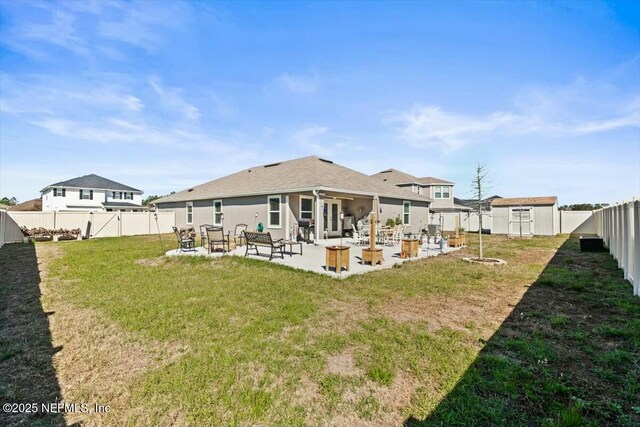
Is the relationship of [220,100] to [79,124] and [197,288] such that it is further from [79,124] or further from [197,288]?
[197,288]

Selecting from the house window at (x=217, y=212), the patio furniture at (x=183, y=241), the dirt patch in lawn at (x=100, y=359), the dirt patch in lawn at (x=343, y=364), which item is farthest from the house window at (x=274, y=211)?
the dirt patch in lawn at (x=343, y=364)

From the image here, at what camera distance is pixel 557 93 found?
36.4ft

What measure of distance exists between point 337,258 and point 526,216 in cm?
2048

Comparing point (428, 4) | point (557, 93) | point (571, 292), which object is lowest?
point (571, 292)

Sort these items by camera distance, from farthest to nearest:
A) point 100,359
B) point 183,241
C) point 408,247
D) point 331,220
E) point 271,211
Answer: point 331,220, point 271,211, point 183,241, point 408,247, point 100,359

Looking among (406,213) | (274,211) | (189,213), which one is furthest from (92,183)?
(406,213)

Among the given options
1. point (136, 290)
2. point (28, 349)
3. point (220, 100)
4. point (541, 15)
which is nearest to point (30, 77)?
point (220, 100)

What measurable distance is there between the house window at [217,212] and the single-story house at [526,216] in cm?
2051

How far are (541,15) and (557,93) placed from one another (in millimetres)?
3604

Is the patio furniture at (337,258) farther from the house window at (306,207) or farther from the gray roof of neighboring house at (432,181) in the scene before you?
the gray roof of neighboring house at (432,181)

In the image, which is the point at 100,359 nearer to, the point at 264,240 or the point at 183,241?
the point at 264,240

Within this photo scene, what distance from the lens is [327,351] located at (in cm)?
356

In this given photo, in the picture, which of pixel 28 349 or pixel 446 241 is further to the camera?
pixel 446 241

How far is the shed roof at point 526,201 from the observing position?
2078cm
